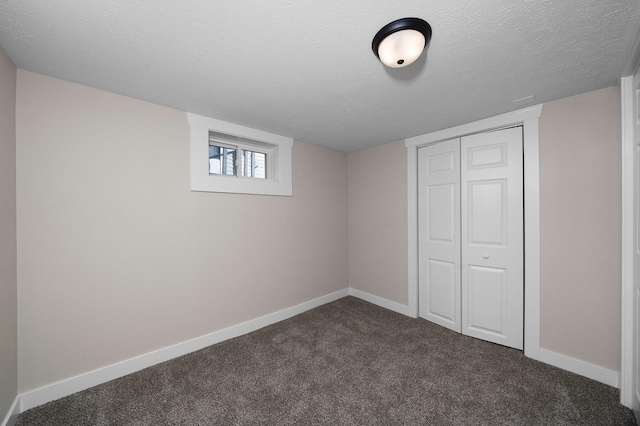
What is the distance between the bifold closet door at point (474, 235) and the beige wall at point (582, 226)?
0.69ft

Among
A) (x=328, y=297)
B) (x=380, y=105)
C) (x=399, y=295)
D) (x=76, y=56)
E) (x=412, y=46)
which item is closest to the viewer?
(x=412, y=46)

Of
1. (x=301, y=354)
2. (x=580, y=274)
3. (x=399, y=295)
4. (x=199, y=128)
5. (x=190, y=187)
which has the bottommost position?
(x=301, y=354)

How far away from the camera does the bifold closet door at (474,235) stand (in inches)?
95.7

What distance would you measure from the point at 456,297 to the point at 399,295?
0.74m

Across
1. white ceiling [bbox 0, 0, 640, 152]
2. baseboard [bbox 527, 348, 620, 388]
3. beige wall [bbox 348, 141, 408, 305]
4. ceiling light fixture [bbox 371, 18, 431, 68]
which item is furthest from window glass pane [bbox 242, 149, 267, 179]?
baseboard [bbox 527, 348, 620, 388]

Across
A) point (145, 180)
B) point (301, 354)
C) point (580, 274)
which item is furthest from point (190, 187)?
point (580, 274)

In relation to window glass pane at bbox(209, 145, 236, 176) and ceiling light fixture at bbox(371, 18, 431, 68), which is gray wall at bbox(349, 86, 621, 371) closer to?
ceiling light fixture at bbox(371, 18, 431, 68)

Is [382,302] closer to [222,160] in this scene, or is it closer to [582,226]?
[582,226]

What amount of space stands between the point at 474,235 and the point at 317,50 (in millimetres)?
2403

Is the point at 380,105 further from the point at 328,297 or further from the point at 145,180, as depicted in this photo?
the point at 328,297

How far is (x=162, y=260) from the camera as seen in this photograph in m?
2.28

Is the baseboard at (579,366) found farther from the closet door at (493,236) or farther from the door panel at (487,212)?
the door panel at (487,212)

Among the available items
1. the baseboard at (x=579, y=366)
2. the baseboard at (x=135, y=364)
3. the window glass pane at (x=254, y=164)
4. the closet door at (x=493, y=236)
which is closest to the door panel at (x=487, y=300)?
the closet door at (x=493, y=236)

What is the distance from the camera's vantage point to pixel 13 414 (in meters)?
1.58
